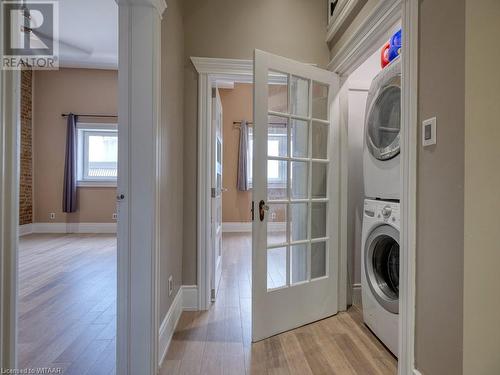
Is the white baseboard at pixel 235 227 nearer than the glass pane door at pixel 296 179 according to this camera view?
No

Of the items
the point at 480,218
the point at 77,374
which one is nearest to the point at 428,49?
the point at 480,218

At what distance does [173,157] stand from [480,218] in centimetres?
175

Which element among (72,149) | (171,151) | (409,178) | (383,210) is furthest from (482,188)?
(72,149)

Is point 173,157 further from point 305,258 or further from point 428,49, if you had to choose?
point 428,49

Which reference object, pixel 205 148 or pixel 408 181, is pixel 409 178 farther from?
pixel 205 148

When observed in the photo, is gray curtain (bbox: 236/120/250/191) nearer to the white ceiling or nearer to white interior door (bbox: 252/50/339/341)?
the white ceiling

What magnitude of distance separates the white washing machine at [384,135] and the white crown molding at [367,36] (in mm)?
197

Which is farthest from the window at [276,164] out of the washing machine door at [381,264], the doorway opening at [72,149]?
the doorway opening at [72,149]

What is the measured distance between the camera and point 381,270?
6.58ft

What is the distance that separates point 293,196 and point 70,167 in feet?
17.3

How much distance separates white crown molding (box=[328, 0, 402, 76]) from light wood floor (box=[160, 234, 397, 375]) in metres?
1.99

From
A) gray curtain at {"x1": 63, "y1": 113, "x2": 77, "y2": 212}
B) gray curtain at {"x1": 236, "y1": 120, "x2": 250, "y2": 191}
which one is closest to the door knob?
gray curtain at {"x1": 236, "y1": 120, "x2": 250, "y2": 191}

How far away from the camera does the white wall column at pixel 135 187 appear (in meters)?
1.44

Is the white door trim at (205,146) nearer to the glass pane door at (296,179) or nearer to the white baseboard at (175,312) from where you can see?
the white baseboard at (175,312)
